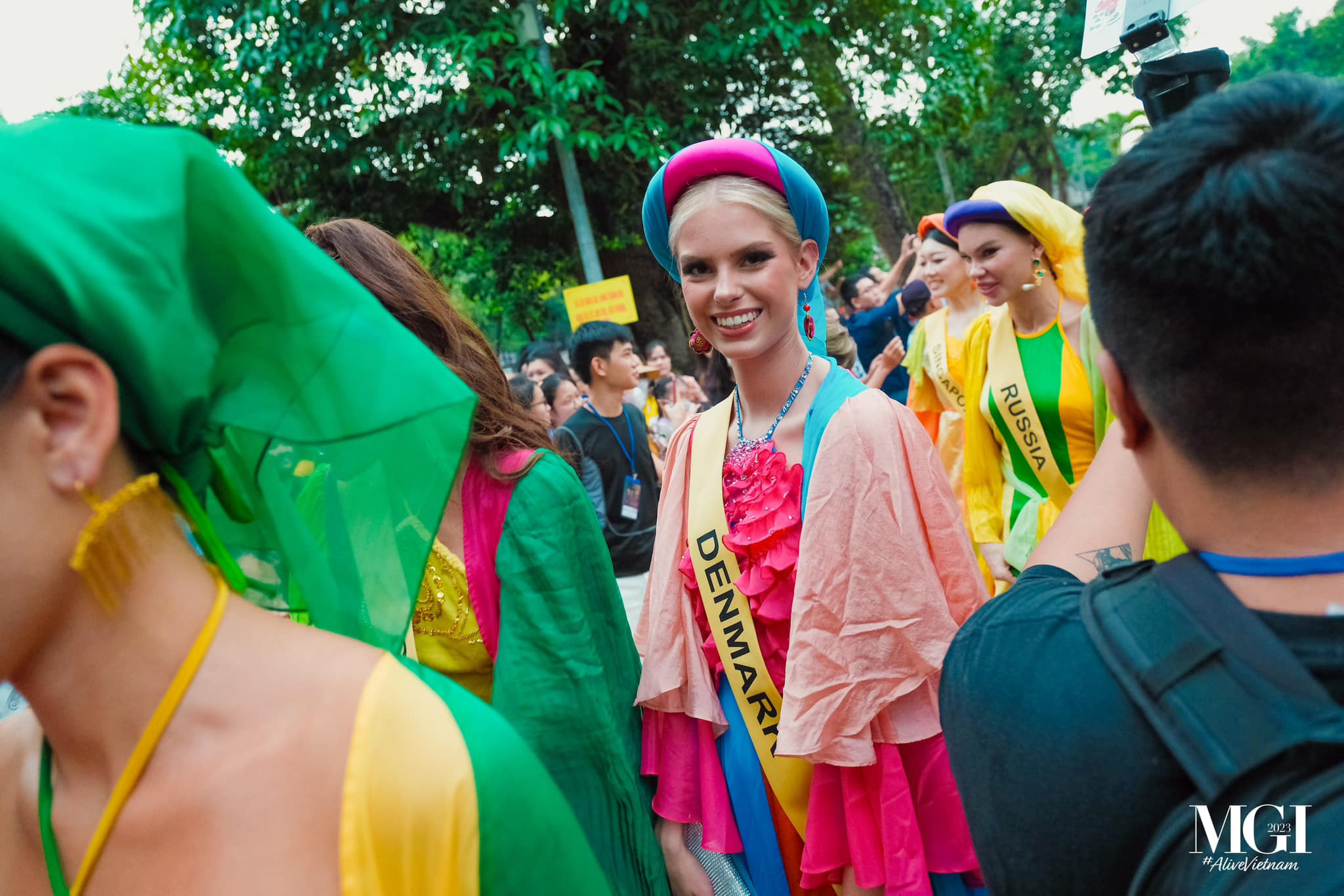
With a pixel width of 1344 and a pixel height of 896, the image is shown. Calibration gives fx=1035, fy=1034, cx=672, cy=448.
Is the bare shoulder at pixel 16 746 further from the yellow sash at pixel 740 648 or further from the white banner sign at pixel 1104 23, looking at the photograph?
the white banner sign at pixel 1104 23

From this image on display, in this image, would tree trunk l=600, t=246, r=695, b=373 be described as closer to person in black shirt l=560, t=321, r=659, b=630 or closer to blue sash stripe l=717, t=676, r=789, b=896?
person in black shirt l=560, t=321, r=659, b=630

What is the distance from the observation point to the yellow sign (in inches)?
353

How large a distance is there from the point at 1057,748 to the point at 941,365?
4.11 m

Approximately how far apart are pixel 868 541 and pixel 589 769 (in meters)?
0.65

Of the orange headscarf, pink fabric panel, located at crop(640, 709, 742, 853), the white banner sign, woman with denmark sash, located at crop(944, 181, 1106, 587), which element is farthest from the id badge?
the white banner sign

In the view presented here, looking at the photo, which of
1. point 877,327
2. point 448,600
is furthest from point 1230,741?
point 877,327

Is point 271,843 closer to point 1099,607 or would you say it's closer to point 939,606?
point 1099,607

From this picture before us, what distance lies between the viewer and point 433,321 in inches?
78.7

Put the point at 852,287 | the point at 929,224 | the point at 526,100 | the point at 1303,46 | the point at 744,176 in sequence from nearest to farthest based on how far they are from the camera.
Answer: the point at 744,176
the point at 929,224
the point at 852,287
the point at 526,100
the point at 1303,46

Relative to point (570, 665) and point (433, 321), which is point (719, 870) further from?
point (433, 321)

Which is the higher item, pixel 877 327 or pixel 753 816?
pixel 877 327

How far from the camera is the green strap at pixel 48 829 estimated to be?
953mm

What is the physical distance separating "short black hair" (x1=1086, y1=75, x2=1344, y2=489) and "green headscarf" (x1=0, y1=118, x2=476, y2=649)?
65 cm

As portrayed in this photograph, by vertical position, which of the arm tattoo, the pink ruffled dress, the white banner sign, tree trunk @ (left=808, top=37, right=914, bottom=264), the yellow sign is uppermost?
tree trunk @ (left=808, top=37, right=914, bottom=264)
